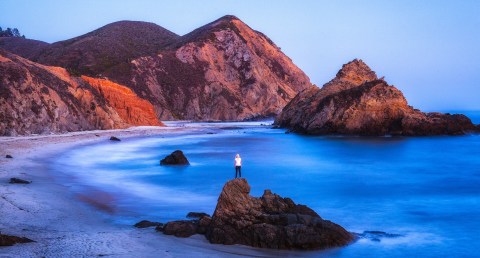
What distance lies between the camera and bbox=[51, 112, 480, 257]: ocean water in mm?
13445

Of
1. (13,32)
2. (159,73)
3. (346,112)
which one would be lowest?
(346,112)

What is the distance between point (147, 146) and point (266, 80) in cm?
7085

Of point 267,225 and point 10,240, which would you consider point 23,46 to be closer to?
point 10,240

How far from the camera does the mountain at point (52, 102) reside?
3744 cm

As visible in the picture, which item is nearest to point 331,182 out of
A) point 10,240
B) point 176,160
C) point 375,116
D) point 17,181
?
point 176,160

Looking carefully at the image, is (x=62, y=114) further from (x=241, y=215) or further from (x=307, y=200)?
(x=241, y=215)

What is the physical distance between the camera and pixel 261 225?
10.6 m

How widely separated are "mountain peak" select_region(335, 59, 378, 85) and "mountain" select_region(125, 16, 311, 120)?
34.9 metres

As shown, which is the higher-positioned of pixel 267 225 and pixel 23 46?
pixel 23 46

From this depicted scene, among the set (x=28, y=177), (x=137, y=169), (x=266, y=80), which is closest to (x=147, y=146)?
(x=137, y=169)

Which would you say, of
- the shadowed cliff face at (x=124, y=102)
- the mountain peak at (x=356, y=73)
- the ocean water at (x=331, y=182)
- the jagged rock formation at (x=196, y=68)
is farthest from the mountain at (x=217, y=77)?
the ocean water at (x=331, y=182)

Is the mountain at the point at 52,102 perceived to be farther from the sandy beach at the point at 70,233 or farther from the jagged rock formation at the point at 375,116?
the sandy beach at the point at 70,233

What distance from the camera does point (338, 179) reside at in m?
26.0

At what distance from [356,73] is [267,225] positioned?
52.9 meters
